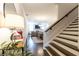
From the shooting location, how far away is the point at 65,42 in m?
1.83

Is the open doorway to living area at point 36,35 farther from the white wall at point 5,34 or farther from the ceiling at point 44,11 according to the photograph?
the white wall at point 5,34

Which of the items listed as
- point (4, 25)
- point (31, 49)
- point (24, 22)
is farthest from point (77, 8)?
point (4, 25)

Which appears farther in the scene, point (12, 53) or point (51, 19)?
point (51, 19)

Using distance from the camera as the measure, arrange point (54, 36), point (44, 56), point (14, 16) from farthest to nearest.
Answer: point (54, 36), point (14, 16), point (44, 56)

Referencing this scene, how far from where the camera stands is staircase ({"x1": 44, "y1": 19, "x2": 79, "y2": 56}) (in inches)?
66.9

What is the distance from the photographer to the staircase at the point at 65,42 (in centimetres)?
170

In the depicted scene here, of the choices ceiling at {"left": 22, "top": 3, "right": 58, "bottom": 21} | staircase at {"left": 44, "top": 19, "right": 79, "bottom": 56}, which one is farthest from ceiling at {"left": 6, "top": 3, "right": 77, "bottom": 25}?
staircase at {"left": 44, "top": 19, "right": 79, "bottom": 56}

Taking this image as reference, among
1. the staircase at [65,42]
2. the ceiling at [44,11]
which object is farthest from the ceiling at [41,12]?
the staircase at [65,42]

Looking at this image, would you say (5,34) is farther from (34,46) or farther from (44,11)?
(44,11)

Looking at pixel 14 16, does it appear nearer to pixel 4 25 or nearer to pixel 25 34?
pixel 4 25

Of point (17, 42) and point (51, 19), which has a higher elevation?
point (51, 19)

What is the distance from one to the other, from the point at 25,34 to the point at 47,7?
535mm

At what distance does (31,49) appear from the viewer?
1750 mm

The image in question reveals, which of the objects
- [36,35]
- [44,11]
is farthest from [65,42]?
[44,11]
